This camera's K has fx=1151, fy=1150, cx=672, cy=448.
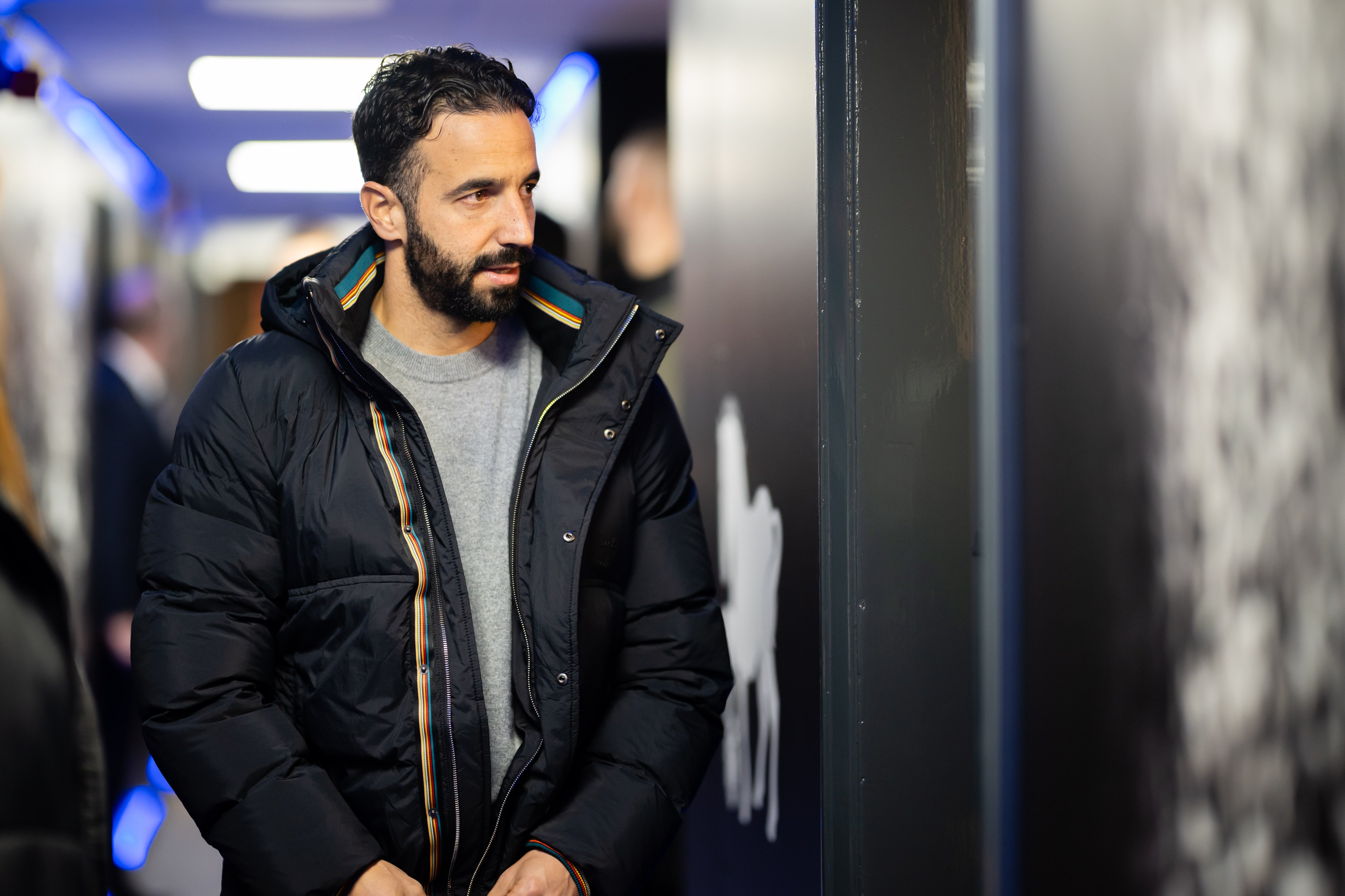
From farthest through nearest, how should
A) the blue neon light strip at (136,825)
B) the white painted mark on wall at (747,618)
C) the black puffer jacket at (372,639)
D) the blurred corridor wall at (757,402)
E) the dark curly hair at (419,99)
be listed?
the blue neon light strip at (136,825) → the white painted mark on wall at (747,618) → the blurred corridor wall at (757,402) → the dark curly hair at (419,99) → the black puffer jacket at (372,639)

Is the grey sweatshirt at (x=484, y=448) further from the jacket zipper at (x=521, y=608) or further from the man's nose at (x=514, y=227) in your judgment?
the man's nose at (x=514, y=227)

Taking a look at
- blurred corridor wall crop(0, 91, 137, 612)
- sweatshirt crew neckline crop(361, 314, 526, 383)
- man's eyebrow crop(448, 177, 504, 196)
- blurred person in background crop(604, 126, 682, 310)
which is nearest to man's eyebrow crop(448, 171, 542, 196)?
man's eyebrow crop(448, 177, 504, 196)

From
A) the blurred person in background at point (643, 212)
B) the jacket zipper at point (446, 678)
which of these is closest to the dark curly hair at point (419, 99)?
the jacket zipper at point (446, 678)

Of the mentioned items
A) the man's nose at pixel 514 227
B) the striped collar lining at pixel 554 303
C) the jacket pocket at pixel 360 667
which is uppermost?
the man's nose at pixel 514 227

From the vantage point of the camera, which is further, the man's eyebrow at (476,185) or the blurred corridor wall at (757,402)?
the blurred corridor wall at (757,402)

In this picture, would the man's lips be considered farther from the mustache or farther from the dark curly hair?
the dark curly hair

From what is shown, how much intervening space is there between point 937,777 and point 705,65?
1813mm

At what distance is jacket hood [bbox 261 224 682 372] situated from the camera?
1.45 meters

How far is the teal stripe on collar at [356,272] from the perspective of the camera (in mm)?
1483

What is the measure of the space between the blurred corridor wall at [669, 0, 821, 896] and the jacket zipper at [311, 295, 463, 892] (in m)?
0.54

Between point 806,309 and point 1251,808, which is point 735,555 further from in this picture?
point 1251,808

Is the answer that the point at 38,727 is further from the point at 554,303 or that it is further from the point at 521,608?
the point at 554,303

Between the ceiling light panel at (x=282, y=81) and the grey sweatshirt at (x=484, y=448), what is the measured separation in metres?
2.66

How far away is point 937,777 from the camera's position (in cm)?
147
